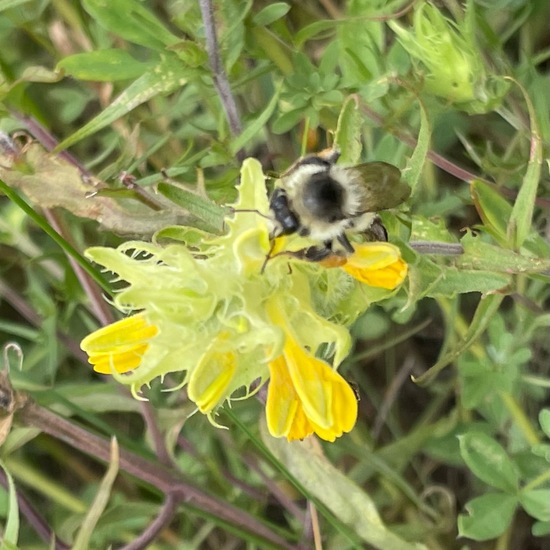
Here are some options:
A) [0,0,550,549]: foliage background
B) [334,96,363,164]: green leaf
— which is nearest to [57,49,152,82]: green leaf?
[0,0,550,549]: foliage background

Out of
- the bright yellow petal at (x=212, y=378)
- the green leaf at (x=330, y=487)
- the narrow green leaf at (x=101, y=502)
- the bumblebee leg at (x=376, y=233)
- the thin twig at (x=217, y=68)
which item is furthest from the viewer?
the green leaf at (x=330, y=487)

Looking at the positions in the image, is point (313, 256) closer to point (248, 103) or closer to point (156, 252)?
point (156, 252)

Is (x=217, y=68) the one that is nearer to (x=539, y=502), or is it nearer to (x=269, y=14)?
(x=269, y=14)

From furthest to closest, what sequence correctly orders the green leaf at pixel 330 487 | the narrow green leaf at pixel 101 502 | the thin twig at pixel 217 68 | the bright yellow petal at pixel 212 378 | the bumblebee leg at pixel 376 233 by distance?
→ 1. the green leaf at pixel 330 487
2. the narrow green leaf at pixel 101 502
3. the thin twig at pixel 217 68
4. the bumblebee leg at pixel 376 233
5. the bright yellow petal at pixel 212 378

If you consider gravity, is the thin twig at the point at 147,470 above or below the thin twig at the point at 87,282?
below

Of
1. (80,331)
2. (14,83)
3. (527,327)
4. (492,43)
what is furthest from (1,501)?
(492,43)

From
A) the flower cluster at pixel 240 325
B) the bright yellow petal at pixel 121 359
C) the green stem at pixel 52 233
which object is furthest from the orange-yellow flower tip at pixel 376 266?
the green stem at pixel 52 233

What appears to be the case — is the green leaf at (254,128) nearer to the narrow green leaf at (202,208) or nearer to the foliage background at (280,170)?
the foliage background at (280,170)

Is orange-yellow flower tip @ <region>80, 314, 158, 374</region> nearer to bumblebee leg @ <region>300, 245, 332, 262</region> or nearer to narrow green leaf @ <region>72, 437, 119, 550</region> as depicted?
bumblebee leg @ <region>300, 245, 332, 262</region>
